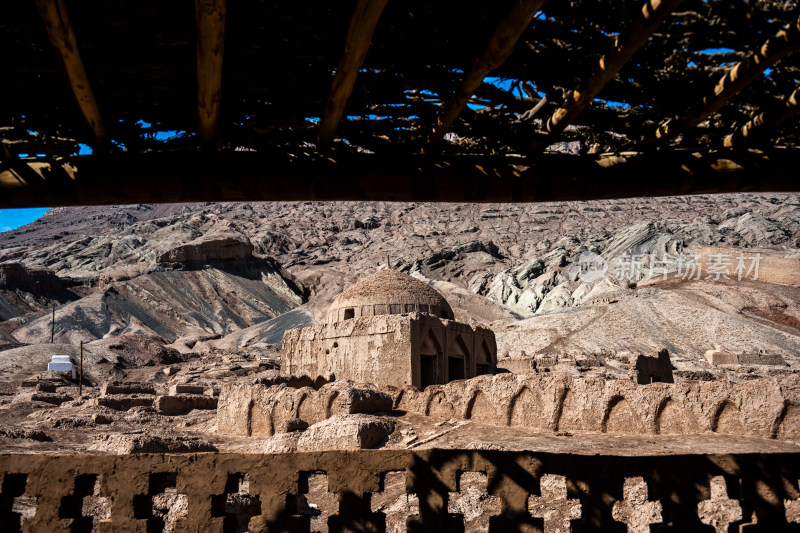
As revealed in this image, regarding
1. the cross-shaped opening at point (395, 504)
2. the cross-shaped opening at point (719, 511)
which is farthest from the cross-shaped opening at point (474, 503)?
the cross-shaped opening at point (719, 511)

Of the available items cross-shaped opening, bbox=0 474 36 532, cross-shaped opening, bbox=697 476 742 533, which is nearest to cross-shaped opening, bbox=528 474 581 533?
cross-shaped opening, bbox=697 476 742 533

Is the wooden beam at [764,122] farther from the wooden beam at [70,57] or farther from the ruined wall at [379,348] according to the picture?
the ruined wall at [379,348]

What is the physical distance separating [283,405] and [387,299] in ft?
20.5

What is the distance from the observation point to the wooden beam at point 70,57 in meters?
2.46

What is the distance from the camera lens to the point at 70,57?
2.78 metres

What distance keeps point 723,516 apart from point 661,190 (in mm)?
4611

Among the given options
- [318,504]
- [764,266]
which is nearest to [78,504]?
[318,504]

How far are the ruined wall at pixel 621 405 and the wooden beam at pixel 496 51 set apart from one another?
8.19 metres

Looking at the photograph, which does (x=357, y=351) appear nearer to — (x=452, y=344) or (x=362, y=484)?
(x=452, y=344)

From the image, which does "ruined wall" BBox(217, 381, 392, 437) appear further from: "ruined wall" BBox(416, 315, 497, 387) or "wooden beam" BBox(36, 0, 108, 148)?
"wooden beam" BBox(36, 0, 108, 148)

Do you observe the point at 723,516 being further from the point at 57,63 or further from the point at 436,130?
the point at 57,63

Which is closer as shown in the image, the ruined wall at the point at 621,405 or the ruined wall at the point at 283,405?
the ruined wall at the point at 621,405

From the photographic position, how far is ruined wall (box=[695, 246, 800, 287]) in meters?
45.6

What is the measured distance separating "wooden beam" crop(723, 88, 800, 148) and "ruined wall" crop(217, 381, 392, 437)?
1065 cm
